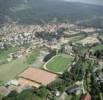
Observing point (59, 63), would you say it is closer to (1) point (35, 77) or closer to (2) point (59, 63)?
(2) point (59, 63)

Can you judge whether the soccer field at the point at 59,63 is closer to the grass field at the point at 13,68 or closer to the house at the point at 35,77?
the house at the point at 35,77

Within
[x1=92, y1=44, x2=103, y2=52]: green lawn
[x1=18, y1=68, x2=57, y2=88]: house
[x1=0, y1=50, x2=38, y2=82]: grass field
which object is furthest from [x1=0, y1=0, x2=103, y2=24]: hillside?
[x1=18, y1=68, x2=57, y2=88]: house

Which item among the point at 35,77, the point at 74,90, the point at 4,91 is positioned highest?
the point at 35,77

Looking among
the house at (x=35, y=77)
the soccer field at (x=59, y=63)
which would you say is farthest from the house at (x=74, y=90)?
the soccer field at (x=59, y=63)

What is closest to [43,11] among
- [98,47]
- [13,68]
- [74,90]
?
[98,47]

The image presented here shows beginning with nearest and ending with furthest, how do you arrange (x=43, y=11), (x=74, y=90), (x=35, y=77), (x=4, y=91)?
(x=74, y=90)
(x=4, y=91)
(x=35, y=77)
(x=43, y=11)

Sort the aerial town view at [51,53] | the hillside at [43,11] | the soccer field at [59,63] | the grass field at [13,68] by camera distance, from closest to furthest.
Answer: the aerial town view at [51,53] < the grass field at [13,68] < the soccer field at [59,63] < the hillside at [43,11]

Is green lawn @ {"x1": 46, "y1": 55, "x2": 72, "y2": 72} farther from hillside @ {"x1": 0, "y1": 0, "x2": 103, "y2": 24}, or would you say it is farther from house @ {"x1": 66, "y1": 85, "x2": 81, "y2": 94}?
hillside @ {"x1": 0, "y1": 0, "x2": 103, "y2": 24}
